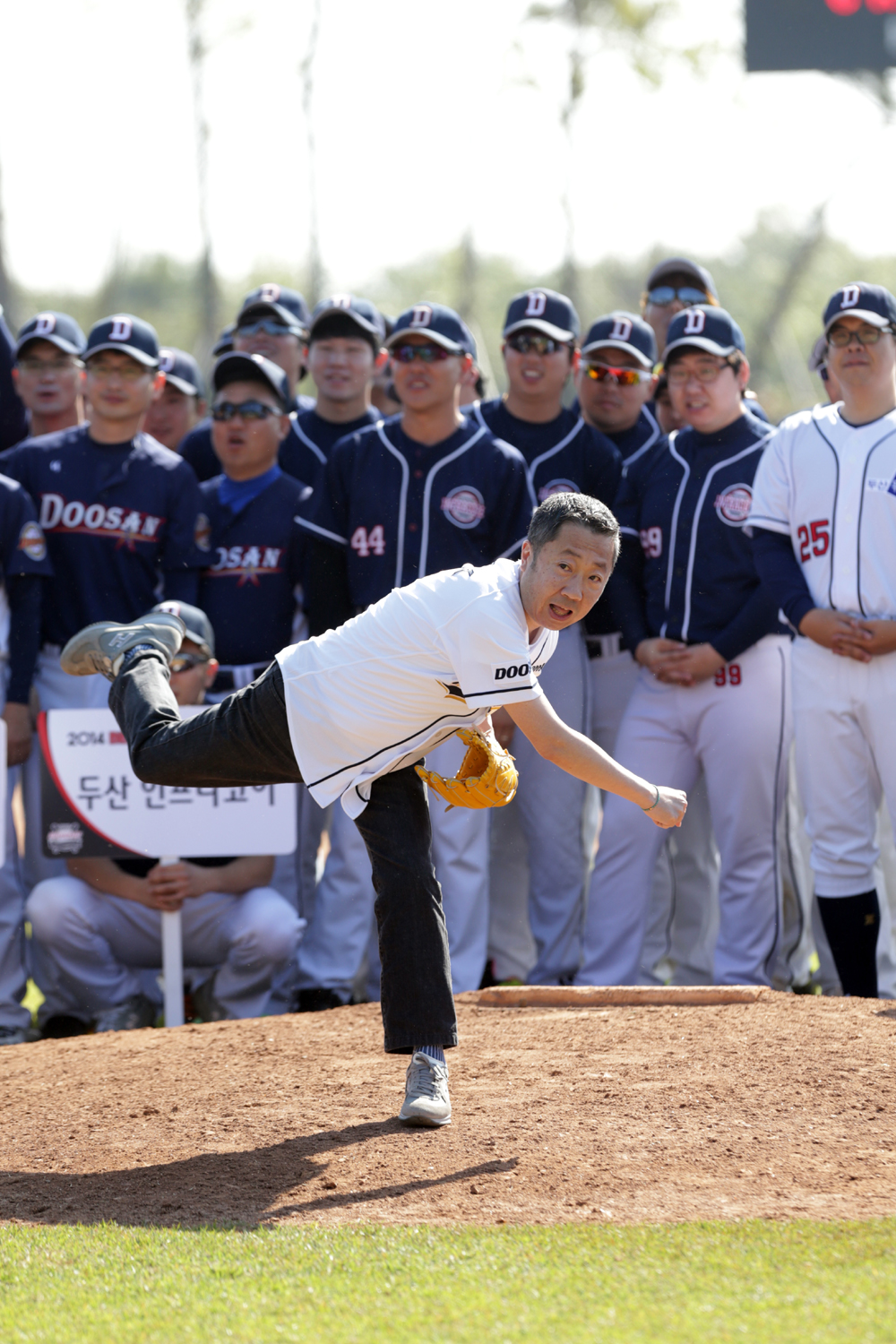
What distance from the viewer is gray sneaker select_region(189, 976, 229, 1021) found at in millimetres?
6309

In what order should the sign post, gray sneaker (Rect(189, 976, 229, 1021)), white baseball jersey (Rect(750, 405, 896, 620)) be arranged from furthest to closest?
Answer: gray sneaker (Rect(189, 976, 229, 1021))
the sign post
white baseball jersey (Rect(750, 405, 896, 620))

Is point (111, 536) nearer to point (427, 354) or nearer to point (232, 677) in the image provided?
point (232, 677)

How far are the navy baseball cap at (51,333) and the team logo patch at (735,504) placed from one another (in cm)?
337

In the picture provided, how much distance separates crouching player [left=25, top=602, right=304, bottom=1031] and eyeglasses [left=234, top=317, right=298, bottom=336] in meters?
2.64

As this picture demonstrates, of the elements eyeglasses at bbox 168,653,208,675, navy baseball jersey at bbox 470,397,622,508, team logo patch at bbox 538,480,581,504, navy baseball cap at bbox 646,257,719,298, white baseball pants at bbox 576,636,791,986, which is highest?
navy baseball cap at bbox 646,257,719,298

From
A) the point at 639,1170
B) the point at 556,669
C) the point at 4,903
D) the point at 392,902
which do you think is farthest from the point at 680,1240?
the point at 4,903

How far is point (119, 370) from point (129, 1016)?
290cm

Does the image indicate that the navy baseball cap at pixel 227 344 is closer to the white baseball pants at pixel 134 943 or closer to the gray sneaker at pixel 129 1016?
the white baseball pants at pixel 134 943

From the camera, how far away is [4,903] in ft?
20.7

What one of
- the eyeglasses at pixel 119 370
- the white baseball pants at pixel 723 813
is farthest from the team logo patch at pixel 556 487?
the eyeglasses at pixel 119 370

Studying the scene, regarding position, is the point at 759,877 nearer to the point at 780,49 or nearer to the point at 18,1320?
the point at 18,1320

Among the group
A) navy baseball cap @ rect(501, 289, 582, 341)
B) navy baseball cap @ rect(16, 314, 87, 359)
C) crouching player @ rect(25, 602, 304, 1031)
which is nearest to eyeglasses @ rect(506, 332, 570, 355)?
navy baseball cap @ rect(501, 289, 582, 341)

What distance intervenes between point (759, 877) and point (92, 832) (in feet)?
9.10

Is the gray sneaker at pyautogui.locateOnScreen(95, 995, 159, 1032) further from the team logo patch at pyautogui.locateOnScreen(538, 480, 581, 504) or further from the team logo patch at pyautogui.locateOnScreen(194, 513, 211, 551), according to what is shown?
the team logo patch at pyautogui.locateOnScreen(538, 480, 581, 504)
